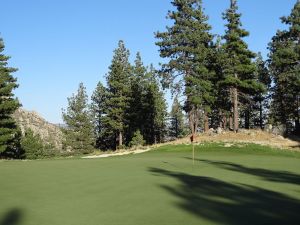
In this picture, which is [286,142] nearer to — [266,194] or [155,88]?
[266,194]

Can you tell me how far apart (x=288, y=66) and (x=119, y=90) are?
30.8 m

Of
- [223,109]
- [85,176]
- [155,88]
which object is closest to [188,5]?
[223,109]

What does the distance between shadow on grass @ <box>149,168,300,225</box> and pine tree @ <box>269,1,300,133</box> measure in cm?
3915

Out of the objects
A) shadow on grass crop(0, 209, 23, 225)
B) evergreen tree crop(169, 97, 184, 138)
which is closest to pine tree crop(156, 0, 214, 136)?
shadow on grass crop(0, 209, 23, 225)

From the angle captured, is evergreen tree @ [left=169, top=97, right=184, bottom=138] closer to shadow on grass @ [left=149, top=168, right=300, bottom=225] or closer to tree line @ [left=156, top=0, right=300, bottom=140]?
tree line @ [left=156, top=0, right=300, bottom=140]

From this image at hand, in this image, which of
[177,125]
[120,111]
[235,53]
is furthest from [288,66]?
[177,125]

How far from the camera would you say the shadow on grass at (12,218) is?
32.4 ft

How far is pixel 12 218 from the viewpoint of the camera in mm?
10328

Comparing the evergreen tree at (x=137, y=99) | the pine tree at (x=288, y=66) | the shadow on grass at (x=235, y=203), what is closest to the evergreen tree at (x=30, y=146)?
the evergreen tree at (x=137, y=99)

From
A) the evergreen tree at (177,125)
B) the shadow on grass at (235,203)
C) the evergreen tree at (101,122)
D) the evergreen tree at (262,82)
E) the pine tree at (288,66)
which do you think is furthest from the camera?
the evergreen tree at (177,125)

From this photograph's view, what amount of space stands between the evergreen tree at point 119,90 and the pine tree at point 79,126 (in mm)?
12568

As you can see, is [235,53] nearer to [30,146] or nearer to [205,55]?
[205,55]

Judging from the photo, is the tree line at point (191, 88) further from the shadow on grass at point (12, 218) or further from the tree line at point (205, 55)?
the shadow on grass at point (12, 218)

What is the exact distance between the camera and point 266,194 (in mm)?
12641
